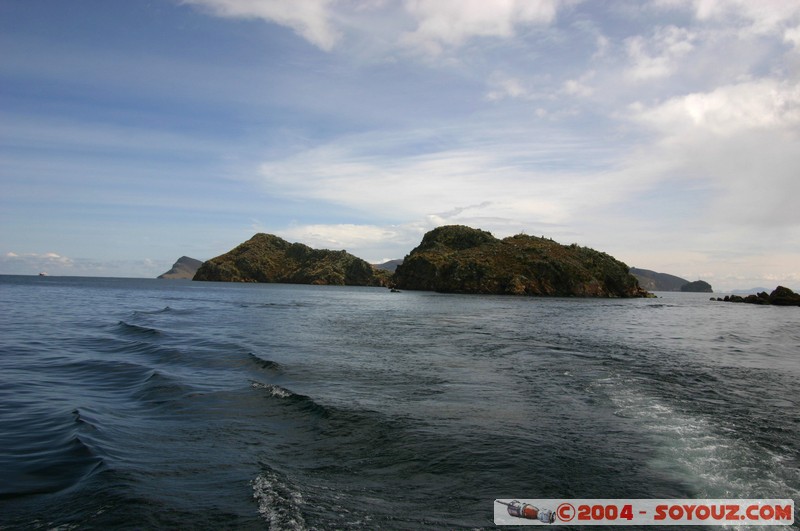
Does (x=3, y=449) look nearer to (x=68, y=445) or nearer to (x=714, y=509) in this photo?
(x=68, y=445)

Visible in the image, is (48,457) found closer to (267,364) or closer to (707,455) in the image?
(267,364)

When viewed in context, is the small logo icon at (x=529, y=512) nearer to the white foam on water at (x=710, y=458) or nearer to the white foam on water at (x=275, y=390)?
the white foam on water at (x=710, y=458)

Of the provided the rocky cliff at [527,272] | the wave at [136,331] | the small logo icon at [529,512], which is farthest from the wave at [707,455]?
the rocky cliff at [527,272]

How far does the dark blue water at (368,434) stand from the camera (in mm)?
8562

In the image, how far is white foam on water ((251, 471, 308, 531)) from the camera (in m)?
7.72

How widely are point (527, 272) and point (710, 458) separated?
141381mm

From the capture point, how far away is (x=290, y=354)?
86.0 ft

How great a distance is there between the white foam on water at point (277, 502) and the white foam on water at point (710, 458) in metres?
8.04

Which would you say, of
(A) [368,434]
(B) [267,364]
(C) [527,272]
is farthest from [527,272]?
(A) [368,434]

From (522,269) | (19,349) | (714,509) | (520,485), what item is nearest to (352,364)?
(520,485)

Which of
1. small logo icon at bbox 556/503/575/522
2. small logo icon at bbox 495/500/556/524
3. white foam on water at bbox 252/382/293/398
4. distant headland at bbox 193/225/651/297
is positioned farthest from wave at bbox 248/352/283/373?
distant headland at bbox 193/225/651/297

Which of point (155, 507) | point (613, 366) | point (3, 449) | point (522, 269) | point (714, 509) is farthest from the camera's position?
point (522, 269)

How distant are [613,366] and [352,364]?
13.5 m

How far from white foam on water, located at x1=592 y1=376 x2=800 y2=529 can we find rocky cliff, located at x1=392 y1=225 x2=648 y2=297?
131 meters
